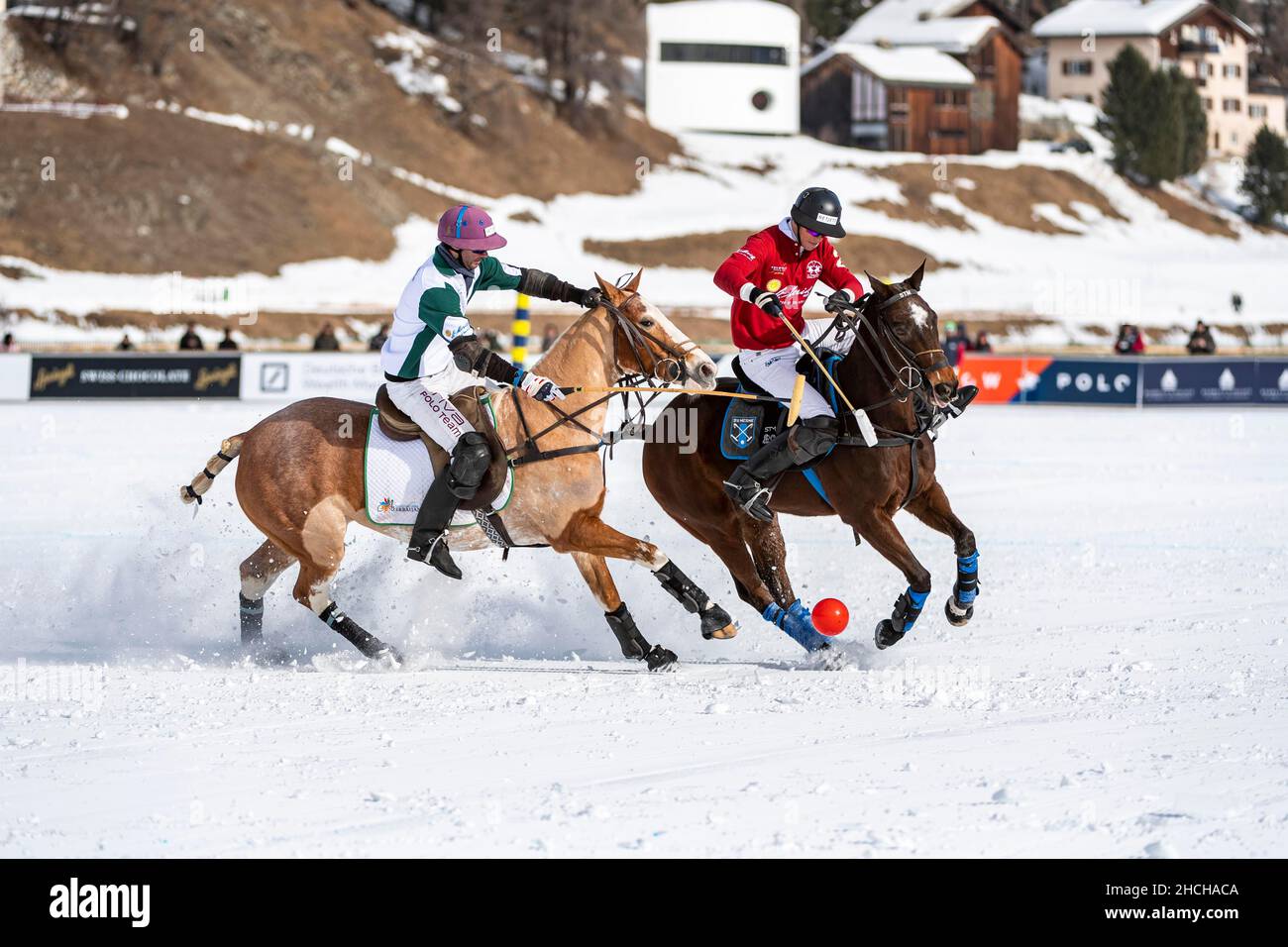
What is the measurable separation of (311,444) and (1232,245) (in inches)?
2966

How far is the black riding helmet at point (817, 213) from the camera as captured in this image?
859 centimetres

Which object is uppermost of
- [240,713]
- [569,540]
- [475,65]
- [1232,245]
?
[475,65]

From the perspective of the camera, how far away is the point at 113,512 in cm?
1420

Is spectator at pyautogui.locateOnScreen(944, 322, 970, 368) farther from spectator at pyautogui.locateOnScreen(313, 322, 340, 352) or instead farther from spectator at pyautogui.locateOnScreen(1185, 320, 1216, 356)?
spectator at pyautogui.locateOnScreen(313, 322, 340, 352)

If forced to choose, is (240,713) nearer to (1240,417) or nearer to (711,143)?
(1240,417)

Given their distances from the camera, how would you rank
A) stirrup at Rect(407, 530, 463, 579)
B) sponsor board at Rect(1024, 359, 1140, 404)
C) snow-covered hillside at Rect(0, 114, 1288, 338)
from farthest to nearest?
snow-covered hillside at Rect(0, 114, 1288, 338)
sponsor board at Rect(1024, 359, 1140, 404)
stirrup at Rect(407, 530, 463, 579)

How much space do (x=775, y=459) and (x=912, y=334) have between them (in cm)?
99

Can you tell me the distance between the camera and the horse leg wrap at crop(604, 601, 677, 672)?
8.20 metres

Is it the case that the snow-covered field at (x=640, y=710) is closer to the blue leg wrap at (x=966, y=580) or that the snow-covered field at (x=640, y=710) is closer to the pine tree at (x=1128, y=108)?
the blue leg wrap at (x=966, y=580)

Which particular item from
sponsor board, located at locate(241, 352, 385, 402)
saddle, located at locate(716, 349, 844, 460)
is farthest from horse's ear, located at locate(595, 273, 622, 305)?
sponsor board, located at locate(241, 352, 385, 402)

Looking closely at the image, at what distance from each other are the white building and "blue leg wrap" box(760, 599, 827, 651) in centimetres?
6830

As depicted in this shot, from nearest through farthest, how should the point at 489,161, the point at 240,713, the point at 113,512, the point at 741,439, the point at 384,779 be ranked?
1. the point at 384,779
2. the point at 240,713
3. the point at 741,439
4. the point at 113,512
5. the point at 489,161

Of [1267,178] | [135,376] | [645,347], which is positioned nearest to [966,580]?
[645,347]

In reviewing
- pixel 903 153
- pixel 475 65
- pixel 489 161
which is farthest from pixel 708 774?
pixel 903 153
